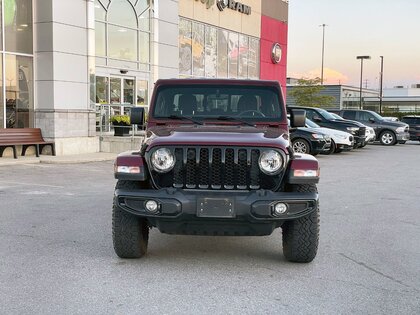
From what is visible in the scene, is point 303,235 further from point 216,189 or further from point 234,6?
point 234,6

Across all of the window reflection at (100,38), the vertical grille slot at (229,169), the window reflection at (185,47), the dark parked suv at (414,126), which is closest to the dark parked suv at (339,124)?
the window reflection at (185,47)

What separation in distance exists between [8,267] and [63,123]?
12.3 meters

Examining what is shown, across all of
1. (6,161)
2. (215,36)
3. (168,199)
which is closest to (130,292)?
(168,199)

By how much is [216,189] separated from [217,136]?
524 mm

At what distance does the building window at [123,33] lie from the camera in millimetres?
20172

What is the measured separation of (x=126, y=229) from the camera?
5227 millimetres

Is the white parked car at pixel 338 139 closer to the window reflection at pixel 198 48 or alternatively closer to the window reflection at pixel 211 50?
the window reflection at pixel 198 48

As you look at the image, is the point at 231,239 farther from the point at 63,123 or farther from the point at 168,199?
the point at 63,123

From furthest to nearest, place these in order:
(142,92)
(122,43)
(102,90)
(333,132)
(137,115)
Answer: (142,92) → (122,43) → (102,90) → (333,132) → (137,115)

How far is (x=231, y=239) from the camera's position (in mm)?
6430

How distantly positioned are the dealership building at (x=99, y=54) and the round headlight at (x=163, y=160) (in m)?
12.4

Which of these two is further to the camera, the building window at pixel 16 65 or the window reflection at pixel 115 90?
the window reflection at pixel 115 90

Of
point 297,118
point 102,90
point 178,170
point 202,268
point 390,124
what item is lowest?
point 202,268

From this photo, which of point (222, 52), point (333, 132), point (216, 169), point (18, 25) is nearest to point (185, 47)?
point (222, 52)
